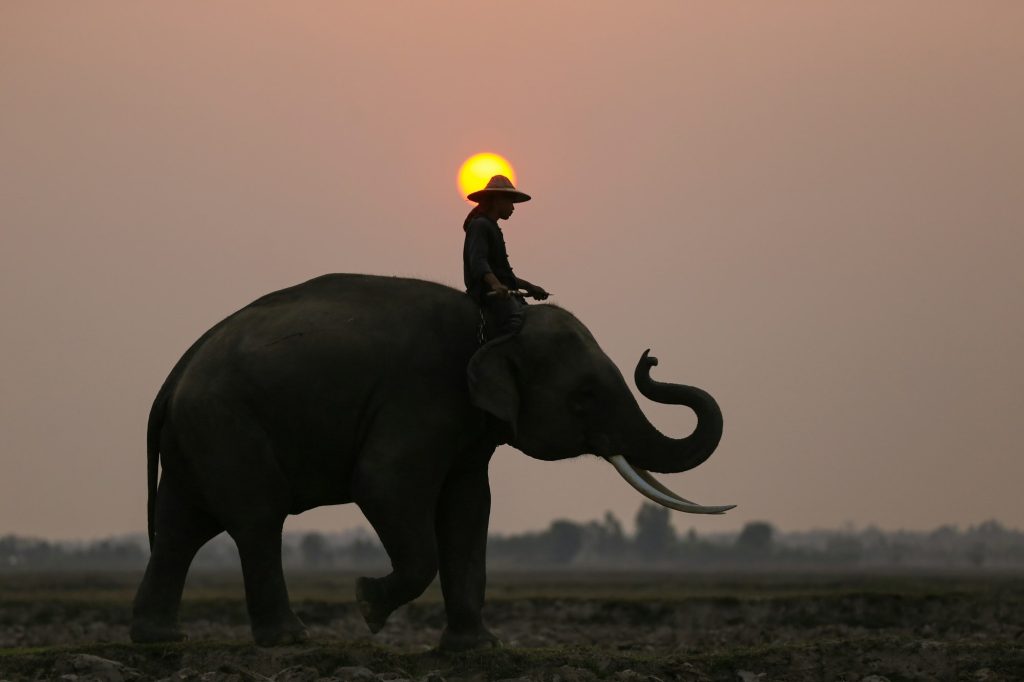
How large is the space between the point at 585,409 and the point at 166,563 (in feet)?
12.6

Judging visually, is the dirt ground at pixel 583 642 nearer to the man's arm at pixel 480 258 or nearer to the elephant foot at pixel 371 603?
the elephant foot at pixel 371 603

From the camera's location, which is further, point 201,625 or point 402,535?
point 201,625

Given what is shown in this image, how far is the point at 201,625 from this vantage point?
31.2 meters

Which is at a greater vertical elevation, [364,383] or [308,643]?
[364,383]

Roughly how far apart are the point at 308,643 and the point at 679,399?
12.1ft

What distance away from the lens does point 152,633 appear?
1588 cm

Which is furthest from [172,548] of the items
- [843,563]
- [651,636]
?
[843,563]

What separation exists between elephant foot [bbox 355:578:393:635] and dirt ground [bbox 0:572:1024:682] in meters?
0.27

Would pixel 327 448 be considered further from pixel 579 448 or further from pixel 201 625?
pixel 201 625

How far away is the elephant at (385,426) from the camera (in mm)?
14781

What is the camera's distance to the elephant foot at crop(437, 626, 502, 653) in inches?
609

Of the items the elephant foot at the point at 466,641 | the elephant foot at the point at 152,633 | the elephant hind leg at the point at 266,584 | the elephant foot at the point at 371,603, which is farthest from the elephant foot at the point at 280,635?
the elephant foot at the point at 466,641

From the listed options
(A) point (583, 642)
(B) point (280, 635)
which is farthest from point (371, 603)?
(A) point (583, 642)

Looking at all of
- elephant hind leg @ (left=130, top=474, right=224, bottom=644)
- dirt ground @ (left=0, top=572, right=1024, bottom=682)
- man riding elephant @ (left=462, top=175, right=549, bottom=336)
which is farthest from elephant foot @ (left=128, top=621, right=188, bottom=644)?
man riding elephant @ (left=462, top=175, right=549, bottom=336)
